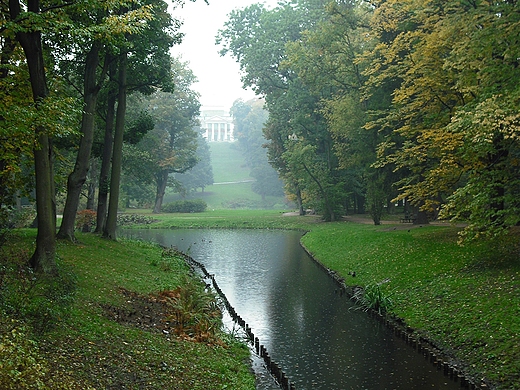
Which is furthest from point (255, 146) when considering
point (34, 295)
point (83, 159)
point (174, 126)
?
point (34, 295)

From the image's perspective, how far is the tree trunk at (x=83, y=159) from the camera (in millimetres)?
19672

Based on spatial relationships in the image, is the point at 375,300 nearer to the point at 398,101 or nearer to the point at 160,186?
the point at 398,101

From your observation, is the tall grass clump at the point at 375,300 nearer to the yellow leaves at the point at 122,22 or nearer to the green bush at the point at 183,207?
the yellow leaves at the point at 122,22

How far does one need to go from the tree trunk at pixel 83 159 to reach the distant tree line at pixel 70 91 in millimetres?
39

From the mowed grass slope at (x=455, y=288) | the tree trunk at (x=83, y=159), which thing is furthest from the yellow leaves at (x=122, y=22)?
the mowed grass slope at (x=455, y=288)

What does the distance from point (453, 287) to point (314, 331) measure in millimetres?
4512

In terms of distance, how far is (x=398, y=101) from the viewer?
22.8 meters

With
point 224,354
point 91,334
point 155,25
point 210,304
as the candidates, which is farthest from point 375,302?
point 155,25

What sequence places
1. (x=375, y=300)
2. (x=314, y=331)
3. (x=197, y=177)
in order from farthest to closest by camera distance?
(x=197, y=177) < (x=375, y=300) < (x=314, y=331)

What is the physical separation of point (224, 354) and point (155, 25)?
15273mm

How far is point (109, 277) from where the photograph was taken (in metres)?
15.4

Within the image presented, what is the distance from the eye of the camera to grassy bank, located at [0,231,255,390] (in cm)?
675

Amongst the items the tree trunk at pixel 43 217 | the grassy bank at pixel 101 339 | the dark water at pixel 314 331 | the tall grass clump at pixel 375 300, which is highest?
the tree trunk at pixel 43 217

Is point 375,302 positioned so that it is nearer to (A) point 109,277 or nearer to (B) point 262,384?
(B) point 262,384
